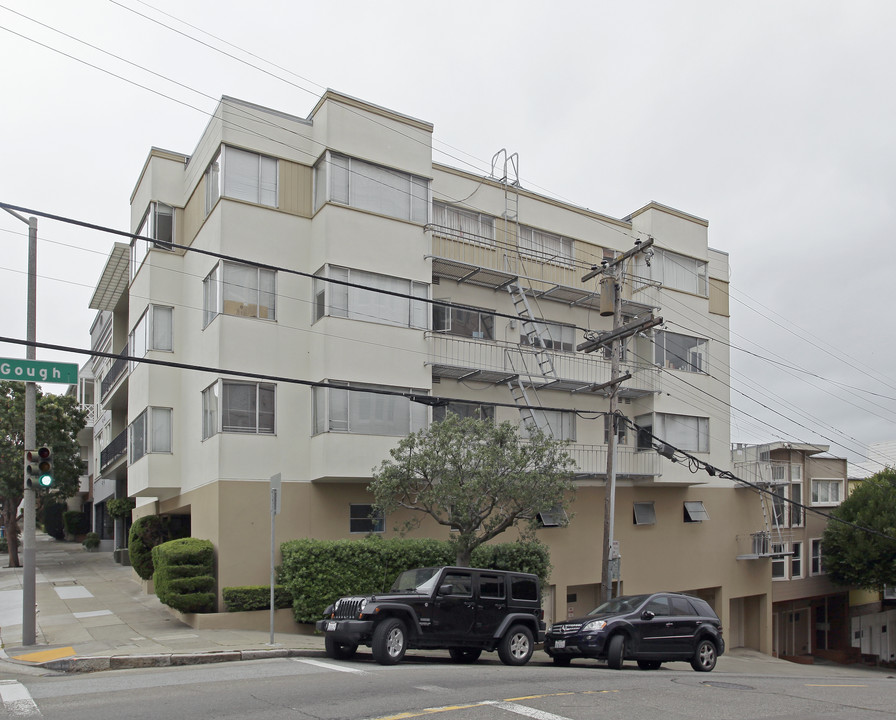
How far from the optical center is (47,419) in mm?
35250

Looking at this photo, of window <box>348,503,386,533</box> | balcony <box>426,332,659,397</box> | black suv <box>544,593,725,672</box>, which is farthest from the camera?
balcony <box>426,332,659,397</box>

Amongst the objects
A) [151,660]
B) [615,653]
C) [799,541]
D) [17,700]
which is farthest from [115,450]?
[799,541]

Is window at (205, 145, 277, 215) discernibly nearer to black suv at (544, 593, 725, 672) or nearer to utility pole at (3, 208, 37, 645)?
utility pole at (3, 208, 37, 645)

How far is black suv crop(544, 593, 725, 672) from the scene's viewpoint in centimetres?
1600

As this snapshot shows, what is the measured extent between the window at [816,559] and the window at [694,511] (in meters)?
9.05

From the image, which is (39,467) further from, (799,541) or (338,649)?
(799,541)

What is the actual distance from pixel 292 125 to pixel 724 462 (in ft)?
61.0

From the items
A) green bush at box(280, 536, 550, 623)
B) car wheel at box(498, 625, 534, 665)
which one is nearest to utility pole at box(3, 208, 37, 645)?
green bush at box(280, 536, 550, 623)

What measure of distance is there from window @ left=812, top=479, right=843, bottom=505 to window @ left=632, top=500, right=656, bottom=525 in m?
11.7

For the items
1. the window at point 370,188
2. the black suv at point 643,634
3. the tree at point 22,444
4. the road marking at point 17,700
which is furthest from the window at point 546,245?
the tree at point 22,444

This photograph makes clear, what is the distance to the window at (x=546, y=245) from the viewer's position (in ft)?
86.4

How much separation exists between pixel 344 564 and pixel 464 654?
4.13 m

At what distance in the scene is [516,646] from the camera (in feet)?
51.1

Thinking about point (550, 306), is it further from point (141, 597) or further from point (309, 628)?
point (141, 597)
